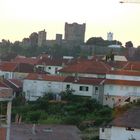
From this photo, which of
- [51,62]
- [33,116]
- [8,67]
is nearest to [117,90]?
[33,116]

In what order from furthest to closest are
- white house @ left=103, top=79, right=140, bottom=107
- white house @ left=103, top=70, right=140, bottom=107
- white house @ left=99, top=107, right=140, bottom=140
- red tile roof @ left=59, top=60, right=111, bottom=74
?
red tile roof @ left=59, top=60, right=111, bottom=74 < white house @ left=103, top=79, right=140, bottom=107 < white house @ left=103, top=70, right=140, bottom=107 < white house @ left=99, top=107, right=140, bottom=140

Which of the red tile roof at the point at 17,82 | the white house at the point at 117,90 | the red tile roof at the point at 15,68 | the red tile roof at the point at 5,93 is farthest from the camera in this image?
the red tile roof at the point at 15,68

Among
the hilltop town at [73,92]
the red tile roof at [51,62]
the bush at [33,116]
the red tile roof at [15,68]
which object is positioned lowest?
the bush at [33,116]

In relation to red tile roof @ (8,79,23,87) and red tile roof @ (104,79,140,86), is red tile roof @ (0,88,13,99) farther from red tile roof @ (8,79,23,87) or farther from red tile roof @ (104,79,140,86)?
red tile roof @ (8,79,23,87)

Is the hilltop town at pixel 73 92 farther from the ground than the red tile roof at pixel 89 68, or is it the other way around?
the red tile roof at pixel 89 68

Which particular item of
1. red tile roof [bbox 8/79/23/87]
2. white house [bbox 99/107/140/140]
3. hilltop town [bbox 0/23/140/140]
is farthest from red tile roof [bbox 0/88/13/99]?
red tile roof [bbox 8/79/23/87]

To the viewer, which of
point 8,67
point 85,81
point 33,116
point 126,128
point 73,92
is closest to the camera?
point 126,128

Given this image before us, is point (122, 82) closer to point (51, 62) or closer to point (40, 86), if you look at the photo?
point (40, 86)

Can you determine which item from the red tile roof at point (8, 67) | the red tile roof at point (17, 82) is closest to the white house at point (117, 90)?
the red tile roof at point (17, 82)

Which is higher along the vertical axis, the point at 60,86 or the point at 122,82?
the point at 122,82

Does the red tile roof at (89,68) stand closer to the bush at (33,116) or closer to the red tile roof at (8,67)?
the red tile roof at (8,67)

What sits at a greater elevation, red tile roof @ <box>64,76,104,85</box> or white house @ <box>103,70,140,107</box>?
red tile roof @ <box>64,76,104,85</box>

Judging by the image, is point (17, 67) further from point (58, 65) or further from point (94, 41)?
point (94, 41)

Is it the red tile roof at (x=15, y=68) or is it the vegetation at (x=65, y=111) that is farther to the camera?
the red tile roof at (x=15, y=68)
